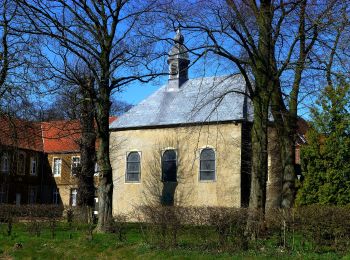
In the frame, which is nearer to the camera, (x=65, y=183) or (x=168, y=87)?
(x=168, y=87)

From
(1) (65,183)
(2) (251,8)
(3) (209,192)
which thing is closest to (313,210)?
→ (2) (251,8)

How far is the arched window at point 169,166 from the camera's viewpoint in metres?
33.0

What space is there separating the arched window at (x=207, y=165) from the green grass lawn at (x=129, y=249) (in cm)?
1387

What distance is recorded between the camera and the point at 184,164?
32.6 meters

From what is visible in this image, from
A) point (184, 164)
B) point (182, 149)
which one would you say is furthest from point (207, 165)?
point (182, 149)

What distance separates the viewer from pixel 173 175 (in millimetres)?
32969

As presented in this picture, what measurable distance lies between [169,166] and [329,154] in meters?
17.7

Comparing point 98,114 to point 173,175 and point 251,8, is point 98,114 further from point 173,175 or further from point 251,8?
point 173,175

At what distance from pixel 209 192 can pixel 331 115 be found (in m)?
15.5

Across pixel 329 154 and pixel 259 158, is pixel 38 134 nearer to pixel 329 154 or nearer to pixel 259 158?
pixel 259 158

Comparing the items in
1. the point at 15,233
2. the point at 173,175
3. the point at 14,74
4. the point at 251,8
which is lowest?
the point at 15,233

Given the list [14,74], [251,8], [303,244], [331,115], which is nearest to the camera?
[303,244]

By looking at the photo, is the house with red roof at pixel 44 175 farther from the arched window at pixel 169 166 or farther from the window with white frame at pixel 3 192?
the arched window at pixel 169 166

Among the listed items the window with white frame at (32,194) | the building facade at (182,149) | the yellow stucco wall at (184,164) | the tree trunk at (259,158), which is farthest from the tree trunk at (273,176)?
the window with white frame at (32,194)
